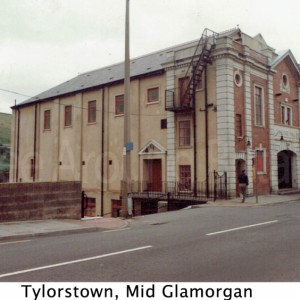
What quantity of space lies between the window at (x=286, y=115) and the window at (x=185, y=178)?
29.6 ft

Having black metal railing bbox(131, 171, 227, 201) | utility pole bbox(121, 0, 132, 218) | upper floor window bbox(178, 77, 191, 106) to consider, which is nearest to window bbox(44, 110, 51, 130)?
black metal railing bbox(131, 171, 227, 201)

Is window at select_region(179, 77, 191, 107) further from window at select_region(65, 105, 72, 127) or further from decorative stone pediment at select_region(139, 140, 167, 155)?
window at select_region(65, 105, 72, 127)

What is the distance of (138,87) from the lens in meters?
28.8

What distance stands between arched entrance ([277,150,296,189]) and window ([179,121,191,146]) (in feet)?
27.0

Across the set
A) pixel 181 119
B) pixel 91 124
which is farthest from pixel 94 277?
pixel 91 124

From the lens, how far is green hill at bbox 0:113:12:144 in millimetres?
89875

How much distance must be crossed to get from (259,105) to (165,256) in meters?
21.3

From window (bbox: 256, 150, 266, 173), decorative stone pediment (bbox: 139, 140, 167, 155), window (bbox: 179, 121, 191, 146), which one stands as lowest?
window (bbox: 256, 150, 266, 173)

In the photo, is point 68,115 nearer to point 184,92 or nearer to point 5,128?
point 184,92

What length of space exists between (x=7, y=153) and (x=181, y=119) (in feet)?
145

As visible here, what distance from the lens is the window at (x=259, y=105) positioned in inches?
1047

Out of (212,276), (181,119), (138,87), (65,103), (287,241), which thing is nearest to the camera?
(212,276)

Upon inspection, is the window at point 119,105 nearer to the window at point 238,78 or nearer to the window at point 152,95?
the window at point 152,95
